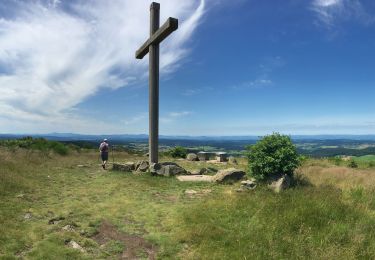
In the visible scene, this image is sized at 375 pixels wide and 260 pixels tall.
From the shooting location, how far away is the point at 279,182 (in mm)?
13211

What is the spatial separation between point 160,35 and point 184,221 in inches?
450

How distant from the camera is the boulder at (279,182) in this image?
13000 millimetres

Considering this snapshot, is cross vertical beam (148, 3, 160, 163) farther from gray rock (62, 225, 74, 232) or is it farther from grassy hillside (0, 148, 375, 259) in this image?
gray rock (62, 225, 74, 232)

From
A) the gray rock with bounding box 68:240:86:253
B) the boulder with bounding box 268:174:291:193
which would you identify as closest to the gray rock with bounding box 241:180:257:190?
the boulder with bounding box 268:174:291:193

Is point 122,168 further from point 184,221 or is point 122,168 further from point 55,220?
point 184,221

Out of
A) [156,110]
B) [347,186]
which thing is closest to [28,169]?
[156,110]

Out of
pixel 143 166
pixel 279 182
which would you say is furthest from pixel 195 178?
pixel 279 182

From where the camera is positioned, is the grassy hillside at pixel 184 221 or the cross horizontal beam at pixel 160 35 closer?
the grassy hillside at pixel 184 221

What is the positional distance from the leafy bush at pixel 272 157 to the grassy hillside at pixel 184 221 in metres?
1.17

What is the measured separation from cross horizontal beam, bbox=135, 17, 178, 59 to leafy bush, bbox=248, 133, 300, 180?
7.10 m

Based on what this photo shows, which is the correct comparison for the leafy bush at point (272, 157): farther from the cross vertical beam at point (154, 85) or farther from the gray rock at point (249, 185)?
the cross vertical beam at point (154, 85)

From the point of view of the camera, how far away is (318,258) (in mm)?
6973

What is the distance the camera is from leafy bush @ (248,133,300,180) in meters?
13.9

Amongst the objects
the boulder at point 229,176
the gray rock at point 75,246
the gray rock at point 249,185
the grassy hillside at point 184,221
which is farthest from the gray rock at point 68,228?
the boulder at point 229,176
